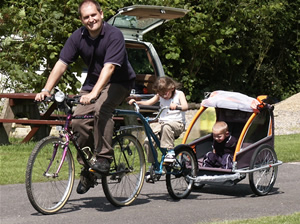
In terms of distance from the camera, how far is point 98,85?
6789 millimetres

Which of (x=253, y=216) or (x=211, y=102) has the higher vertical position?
(x=211, y=102)

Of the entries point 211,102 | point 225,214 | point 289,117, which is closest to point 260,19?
point 289,117

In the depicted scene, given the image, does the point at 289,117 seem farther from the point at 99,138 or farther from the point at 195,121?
the point at 99,138

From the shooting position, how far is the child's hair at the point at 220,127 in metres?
8.60

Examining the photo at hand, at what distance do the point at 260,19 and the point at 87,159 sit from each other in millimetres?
16369

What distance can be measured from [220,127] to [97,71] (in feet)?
6.66

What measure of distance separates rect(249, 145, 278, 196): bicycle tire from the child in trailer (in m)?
0.90

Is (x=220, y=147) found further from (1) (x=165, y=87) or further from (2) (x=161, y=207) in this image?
(2) (x=161, y=207)

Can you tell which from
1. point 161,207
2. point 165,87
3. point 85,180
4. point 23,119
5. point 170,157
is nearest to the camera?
point 85,180

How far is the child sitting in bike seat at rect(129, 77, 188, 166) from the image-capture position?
796cm

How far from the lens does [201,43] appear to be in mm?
19875

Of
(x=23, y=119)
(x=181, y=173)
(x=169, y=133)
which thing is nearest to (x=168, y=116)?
(x=169, y=133)

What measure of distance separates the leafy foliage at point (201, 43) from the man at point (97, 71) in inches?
249

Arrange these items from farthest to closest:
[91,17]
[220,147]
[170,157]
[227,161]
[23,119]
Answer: [23,119], [220,147], [227,161], [170,157], [91,17]
